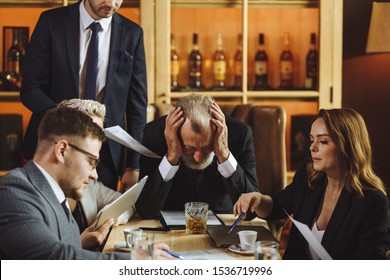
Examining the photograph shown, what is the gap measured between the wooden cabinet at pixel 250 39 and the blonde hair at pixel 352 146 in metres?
1.73

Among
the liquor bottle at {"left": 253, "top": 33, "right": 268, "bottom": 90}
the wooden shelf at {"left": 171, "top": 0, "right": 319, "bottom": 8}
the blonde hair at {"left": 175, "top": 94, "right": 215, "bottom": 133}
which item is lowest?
Answer: the blonde hair at {"left": 175, "top": 94, "right": 215, "bottom": 133}

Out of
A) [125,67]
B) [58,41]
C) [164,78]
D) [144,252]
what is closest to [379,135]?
[164,78]

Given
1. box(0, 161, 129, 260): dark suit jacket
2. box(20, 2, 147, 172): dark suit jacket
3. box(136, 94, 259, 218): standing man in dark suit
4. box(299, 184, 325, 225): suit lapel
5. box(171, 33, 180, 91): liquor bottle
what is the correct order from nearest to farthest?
box(0, 161, 129, 260): dark suit jacket → box(299, 184, 325, 225): suit lapel → box(136, 94, 259, 218): standing man in dark suit → box(20, 2, 147, 172): dark suit jacket → box(171, 33, 180, 91): liquor bottle

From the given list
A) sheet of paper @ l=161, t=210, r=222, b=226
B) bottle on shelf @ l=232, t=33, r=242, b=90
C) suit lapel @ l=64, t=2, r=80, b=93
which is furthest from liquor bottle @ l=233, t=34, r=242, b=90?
sheet of paper @ l=161, t=210, r=222, b=226

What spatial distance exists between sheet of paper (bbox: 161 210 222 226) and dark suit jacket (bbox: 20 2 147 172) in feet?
1.76

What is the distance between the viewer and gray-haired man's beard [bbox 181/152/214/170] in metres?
2.55

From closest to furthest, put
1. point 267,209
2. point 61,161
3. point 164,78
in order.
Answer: point 61,161
point 267,209
point 164,78

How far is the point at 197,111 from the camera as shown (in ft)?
8.07

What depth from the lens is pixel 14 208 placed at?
1.51 metres

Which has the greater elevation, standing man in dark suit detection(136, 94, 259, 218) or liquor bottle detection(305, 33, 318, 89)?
liquor bottle detection(305, 33, 318, 89)

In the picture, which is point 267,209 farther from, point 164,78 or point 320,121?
point 164,78

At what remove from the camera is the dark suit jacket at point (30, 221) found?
1486 mm

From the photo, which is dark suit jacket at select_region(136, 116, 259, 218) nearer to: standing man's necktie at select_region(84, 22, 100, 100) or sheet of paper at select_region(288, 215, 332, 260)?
standing man's necktie at select_region(84, 22, 100, 100)

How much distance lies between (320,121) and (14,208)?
106cm
